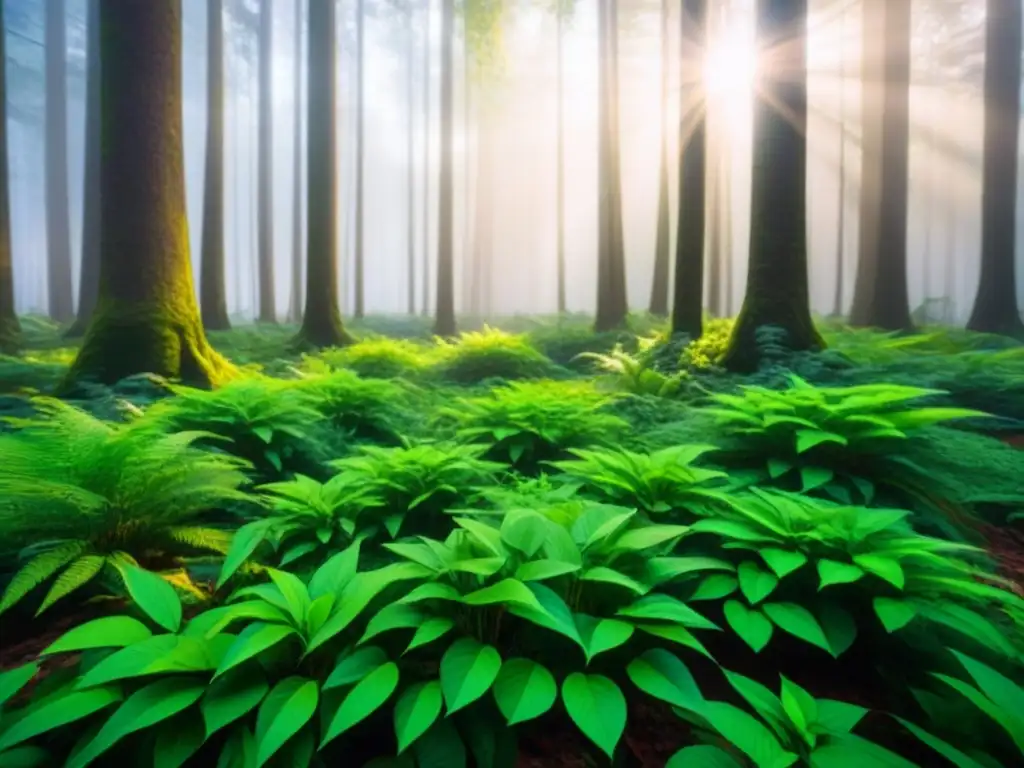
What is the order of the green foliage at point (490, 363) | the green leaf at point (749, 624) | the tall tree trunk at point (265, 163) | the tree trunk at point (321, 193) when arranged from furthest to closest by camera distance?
the tall tree trunk at point (265, 163) → the tree trunk at point (321, 193) → the green foliage at point (490, 363) → the green leaf at point (749, 624)

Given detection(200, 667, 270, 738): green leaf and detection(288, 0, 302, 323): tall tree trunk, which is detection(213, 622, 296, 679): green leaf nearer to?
detection(200, 667, 270, 738): green leaf

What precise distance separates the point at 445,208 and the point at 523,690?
59.1 feet

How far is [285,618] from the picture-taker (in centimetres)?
206

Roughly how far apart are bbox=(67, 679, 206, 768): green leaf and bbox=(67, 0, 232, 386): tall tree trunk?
202 inches

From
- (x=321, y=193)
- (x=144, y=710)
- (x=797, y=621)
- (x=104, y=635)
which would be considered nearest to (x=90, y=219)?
(x=321, y=193)

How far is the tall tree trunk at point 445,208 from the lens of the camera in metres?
18.0

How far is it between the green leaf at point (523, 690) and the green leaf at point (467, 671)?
4 cm

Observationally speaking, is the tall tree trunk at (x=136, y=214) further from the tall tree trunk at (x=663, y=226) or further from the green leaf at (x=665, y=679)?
the tall tree trunk at (x=663, y=226)

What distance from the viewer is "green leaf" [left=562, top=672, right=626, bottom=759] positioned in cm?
166

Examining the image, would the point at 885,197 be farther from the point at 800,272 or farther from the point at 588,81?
the point at 588,81

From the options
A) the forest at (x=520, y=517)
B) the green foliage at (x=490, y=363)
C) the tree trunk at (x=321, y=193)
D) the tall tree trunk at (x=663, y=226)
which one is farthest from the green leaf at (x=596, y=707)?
the tall tree trunk at (x=663, y=226)

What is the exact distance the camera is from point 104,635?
2.02m

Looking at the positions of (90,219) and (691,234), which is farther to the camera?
(90,219)

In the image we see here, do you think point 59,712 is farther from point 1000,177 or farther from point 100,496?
point 1000,177
